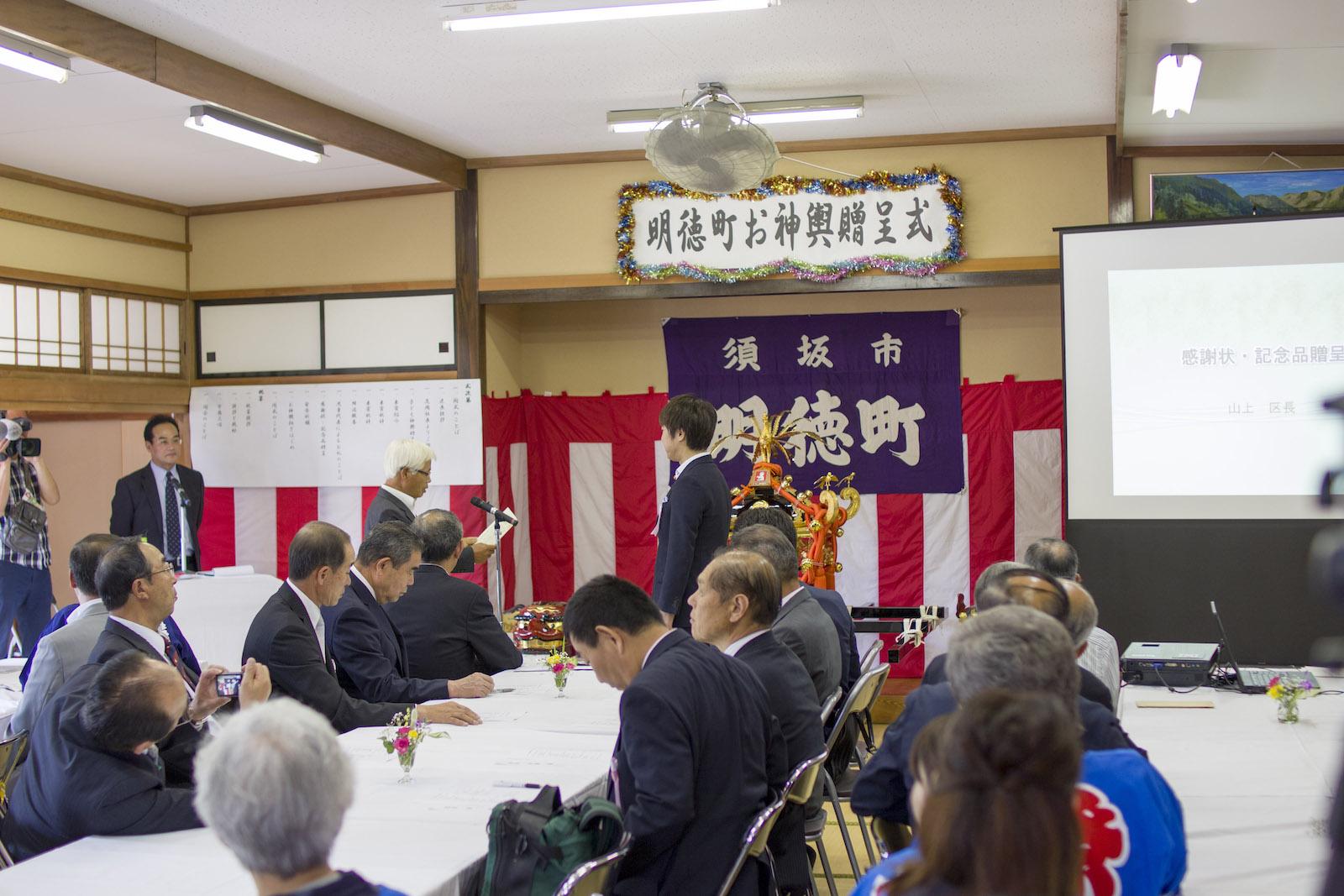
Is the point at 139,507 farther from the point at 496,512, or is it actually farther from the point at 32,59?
the point at 32,59

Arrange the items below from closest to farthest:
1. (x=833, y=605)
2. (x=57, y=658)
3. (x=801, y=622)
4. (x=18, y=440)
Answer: (x=57, y=658) < (x=801, y=622) < (x=833, y=605) < (x=18, y=440)

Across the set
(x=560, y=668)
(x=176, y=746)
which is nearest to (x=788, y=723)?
(x=560, y=668)

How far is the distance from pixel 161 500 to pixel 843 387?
3653 millimetres

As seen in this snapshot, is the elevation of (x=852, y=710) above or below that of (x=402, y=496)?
below

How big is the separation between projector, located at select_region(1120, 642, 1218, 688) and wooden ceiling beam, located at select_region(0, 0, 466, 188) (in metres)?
3.96

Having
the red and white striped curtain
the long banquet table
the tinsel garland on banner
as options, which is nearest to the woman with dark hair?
the long banquet table

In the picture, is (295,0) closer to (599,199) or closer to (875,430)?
(599,199)

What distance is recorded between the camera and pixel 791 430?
696 cm

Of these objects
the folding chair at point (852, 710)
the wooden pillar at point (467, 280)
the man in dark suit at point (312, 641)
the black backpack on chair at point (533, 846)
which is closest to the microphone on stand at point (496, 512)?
the man in dark suit at point (312, 641)

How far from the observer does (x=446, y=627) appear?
4.19m

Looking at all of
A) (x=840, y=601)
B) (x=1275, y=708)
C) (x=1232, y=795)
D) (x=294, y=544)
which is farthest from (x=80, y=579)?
(x=1275, y=708)

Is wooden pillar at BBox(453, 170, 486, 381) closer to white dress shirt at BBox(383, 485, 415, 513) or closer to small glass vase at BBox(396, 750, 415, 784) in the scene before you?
white dress shirt at BBox(383, 485, 415, 513)

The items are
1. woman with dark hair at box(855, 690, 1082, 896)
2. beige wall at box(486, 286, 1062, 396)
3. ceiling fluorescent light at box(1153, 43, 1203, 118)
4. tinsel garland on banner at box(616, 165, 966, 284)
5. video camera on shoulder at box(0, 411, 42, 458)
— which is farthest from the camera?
beige wall at box(486, 286, 1062, 396)

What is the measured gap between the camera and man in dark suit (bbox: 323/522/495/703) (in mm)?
3770
